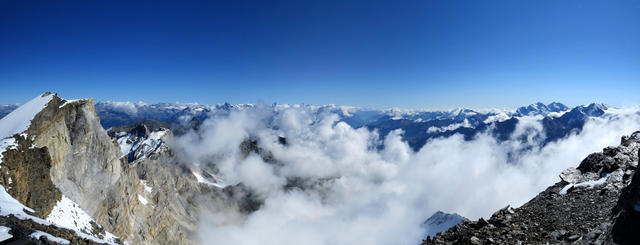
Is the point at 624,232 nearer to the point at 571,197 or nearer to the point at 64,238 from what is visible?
the point at 571,197

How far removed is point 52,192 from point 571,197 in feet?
237

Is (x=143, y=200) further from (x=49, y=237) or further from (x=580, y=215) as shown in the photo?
(x=580, y=215)

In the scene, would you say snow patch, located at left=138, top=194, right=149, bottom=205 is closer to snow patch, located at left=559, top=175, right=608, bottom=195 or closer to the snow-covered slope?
the snow-covered slope

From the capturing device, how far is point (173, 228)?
158750 mm

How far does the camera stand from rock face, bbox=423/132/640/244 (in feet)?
34.7

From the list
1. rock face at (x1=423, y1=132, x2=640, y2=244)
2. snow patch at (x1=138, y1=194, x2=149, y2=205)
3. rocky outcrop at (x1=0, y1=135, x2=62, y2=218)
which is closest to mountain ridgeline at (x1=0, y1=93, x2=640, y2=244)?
rock face at (x1=423, y1=132, x2=640, y2=244)

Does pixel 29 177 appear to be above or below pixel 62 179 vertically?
above

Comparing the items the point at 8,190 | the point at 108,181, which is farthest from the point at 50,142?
the point at 108,181

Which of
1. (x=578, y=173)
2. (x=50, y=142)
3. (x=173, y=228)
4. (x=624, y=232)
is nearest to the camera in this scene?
(x=624, y=232)

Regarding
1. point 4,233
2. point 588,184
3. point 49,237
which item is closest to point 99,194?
point 4,233

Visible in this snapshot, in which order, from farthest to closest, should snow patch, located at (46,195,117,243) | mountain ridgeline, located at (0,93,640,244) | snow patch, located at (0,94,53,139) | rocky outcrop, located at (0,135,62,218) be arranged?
snow patch, located at (0,94,53,139)
snow patch, located at (46,195,117,243)
rocky outcrop, located at (0,135,62,218)
mountain ridgeline, located at (0,93,640,244)

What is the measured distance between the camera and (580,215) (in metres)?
16.4

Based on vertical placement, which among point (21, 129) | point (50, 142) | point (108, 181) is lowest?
point (108, 181)

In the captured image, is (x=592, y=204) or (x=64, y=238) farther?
(x=64, y=238)
